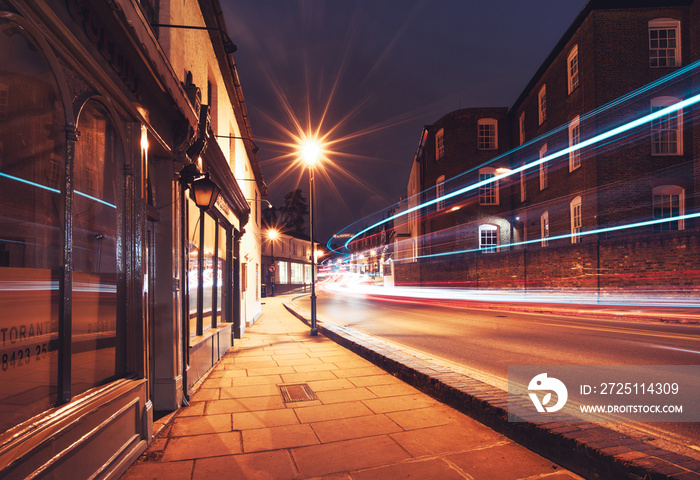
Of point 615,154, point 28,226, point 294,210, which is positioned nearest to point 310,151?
point 28,226

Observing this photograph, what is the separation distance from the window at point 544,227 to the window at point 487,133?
8.76m

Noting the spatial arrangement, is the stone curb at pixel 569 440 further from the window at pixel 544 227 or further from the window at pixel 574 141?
the window at pixel 544 227

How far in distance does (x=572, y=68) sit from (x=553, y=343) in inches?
700

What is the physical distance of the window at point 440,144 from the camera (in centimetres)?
3299

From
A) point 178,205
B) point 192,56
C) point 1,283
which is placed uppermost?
point 192,56

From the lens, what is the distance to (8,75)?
8.18 feet

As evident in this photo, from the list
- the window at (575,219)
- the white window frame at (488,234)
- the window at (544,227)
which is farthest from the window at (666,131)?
the white window frame at (488,234)

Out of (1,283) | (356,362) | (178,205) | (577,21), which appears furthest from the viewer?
(577,21)

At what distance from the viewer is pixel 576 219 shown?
2016 centimetres

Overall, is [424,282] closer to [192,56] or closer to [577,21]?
[577,21]

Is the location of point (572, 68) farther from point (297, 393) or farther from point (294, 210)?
point (294, 210)

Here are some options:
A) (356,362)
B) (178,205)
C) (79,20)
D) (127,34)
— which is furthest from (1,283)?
(356,362)

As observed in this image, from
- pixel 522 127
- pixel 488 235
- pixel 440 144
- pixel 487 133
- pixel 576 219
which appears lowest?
pixel 488 235

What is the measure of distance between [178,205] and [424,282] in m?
30.5
